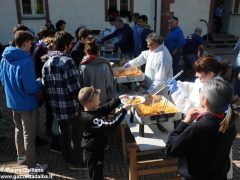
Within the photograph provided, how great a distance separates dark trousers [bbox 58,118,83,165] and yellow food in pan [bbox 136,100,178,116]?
0.90 metres

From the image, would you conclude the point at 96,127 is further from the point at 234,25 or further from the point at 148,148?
the point at 234,25

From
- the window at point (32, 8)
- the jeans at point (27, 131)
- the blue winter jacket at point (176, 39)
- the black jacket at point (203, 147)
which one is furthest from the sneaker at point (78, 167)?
the window at point (32, 8)

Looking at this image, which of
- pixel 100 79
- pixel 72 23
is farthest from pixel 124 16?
pixel 100 79

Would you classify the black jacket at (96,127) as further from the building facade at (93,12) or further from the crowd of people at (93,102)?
the building facade at (93,12)

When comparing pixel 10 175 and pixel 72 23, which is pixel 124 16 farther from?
pixel 10 175

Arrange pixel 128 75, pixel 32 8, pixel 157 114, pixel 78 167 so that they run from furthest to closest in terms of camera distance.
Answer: pixel 32 8 < pixel 128 75 < pixel 78 167 < pixel 157 114

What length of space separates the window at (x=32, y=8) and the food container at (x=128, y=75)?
745 cm

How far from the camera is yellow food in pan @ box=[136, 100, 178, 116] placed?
3541 millimetres

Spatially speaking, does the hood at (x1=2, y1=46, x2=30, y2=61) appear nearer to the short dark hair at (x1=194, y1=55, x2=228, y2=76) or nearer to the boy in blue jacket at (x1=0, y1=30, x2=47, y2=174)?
the boy in blue jacket at (x1=0, y1=30, x2=47, y2=174)

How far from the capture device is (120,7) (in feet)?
40.1

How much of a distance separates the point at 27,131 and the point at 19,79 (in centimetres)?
74

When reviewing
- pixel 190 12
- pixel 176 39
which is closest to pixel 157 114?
pixel 176 39

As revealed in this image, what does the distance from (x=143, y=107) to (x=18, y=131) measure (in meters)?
1.78

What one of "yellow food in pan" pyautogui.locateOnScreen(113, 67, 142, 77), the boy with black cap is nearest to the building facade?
"yellow food in pan" pyautogui.locateOnScreen(113, 67, 142, 77)
